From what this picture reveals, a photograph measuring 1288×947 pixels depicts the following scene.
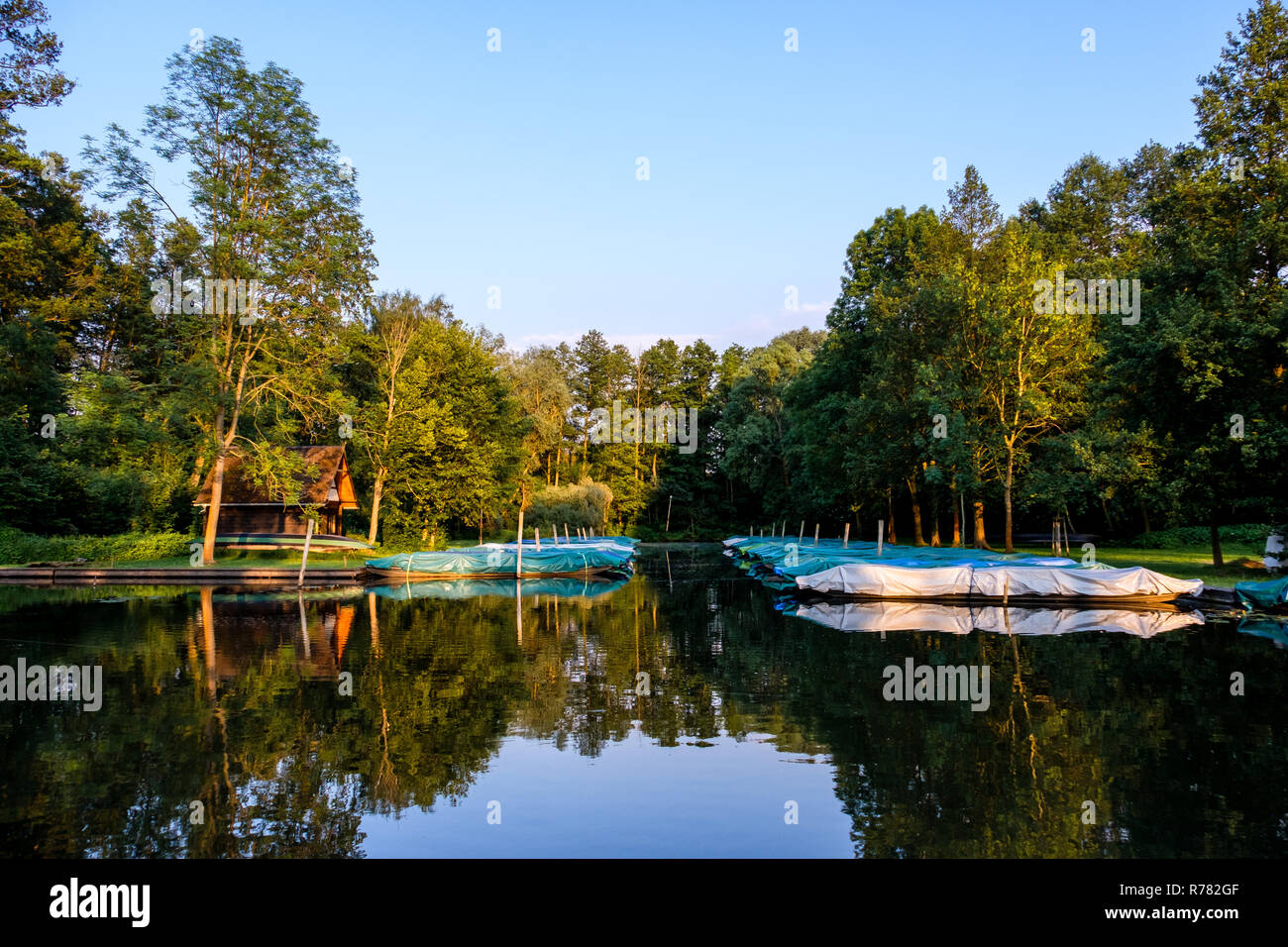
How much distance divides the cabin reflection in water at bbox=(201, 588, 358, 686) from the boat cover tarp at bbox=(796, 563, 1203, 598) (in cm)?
1528

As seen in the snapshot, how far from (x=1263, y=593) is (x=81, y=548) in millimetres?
45948

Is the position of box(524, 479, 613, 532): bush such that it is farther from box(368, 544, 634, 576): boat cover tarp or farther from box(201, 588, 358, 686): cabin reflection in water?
box(201, 588, 358, 686): cabin reflection in water

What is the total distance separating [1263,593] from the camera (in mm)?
20922

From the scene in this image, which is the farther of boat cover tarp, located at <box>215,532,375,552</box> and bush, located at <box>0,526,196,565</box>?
boat cover tarp, located at <box>215,532,375,552</box>

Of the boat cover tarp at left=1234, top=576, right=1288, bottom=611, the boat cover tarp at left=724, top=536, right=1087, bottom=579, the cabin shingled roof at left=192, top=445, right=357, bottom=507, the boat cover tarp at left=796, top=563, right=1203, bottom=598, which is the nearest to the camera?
the boat cover tarp at left=1234, top=576, right=1288, bottom=611

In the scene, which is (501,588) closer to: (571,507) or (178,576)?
(178,576)

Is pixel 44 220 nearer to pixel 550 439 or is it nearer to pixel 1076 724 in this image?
pixel 550 439

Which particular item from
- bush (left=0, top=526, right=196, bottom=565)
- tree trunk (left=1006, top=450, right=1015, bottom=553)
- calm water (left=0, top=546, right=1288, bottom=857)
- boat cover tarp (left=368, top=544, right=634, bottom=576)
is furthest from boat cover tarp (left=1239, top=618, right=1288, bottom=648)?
bush (left=0, top=526, right=196, bottom=565)

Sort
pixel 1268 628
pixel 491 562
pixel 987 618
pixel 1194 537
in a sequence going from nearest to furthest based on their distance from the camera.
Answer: pixel 1268 628
pixel 987 618
pixel 491 562
pixel 1194 537

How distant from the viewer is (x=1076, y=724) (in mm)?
10461

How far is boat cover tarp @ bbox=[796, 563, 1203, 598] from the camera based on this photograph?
2338cm

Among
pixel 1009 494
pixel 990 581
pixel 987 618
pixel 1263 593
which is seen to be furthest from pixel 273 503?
pixel 1263 593
